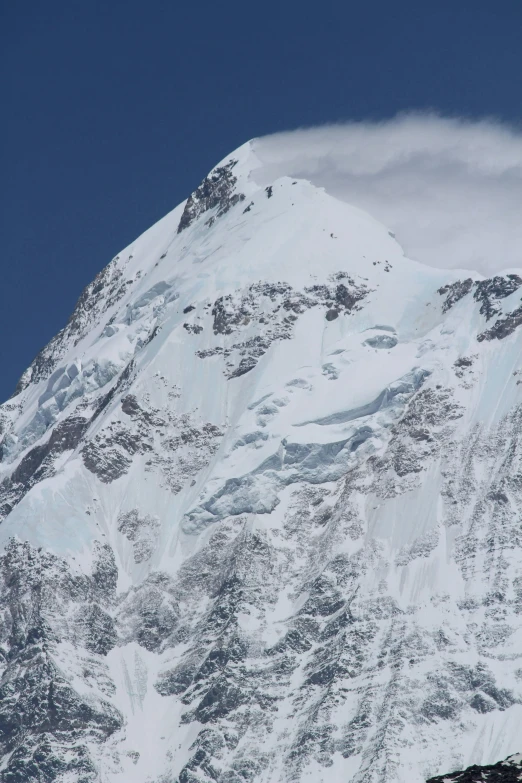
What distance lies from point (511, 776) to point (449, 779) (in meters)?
4.57

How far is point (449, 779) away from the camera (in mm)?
133125

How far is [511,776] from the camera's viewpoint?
133 meters
